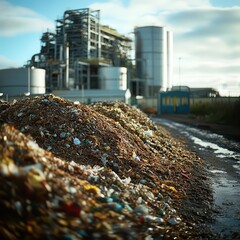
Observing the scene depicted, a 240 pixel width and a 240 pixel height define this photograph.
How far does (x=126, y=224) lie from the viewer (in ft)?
11.1

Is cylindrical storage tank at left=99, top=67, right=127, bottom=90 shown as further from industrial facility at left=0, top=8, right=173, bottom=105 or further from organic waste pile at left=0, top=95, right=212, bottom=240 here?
organic waste pile at left=0, top=95, right=212, bottom=240

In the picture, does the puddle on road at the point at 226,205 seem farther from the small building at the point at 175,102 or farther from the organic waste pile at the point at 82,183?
the small building at the point at 175,102

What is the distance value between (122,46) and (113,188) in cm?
3639

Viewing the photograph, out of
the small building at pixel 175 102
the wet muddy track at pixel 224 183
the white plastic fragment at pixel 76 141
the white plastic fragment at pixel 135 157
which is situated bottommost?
the wet muddy track at pixel 224 183

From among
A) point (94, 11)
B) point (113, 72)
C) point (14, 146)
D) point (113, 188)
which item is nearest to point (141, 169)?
point (113, 188)

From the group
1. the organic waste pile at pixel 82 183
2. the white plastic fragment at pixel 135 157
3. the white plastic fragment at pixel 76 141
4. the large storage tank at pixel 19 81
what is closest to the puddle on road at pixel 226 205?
the organic waste pile at pixel 82 183

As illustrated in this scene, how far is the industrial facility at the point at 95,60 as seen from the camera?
3067 centimetres

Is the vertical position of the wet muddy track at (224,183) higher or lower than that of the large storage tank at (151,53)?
lower

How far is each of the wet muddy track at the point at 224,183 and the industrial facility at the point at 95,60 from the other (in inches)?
705

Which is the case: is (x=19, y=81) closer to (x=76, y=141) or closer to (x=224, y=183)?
(x=76, y=141)

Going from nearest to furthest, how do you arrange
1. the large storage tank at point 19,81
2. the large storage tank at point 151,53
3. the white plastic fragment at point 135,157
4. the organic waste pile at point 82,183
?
the organic waste pile at point 82,183, the white plastic fragment at point 135,157, the large storage tank at point 19,81, the large storage tank at point 151,53

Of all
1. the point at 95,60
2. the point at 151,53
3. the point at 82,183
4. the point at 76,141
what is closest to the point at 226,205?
the point at 82,183

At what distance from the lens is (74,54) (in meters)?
33.3

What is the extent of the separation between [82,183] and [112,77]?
30278mm
